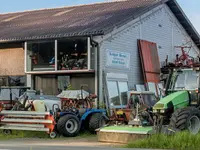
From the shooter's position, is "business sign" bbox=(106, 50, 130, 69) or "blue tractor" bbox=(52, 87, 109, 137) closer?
"blue tractor" bbox=(52, 87, 109, 137)

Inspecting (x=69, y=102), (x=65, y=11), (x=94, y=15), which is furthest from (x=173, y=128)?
(x=65, y=11)

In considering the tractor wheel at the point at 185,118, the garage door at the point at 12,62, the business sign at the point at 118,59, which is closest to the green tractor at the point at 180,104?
the tractor wheel at the point at 185,118

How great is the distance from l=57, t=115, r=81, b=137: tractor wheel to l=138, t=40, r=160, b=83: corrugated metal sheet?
7850 millimetres

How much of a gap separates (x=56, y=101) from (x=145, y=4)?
10.5 meters

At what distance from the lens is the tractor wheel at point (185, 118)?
1447 centimetres

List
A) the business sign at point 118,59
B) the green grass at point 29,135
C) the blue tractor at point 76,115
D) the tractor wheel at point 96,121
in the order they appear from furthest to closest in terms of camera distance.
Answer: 1. the business sign at point 118,59
2. the tractor wheel at point 96,121
3. the green grass at point 29,135
4. the blue tractor at point 76,115

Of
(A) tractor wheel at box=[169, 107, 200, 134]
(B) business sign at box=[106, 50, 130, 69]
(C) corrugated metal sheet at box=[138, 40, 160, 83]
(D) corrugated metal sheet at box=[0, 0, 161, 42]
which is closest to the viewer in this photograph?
(A) tractor wheel at box=[169, 107, 200, 134]

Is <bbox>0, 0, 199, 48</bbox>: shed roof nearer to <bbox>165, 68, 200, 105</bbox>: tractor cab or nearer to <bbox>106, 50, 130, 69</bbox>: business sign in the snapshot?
<bbox>106, 50, 130, 69</bbox>: business sign

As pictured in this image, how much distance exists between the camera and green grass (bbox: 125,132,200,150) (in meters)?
12.8

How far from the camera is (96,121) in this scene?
18484 mm

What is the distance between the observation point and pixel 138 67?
2516 centimetres

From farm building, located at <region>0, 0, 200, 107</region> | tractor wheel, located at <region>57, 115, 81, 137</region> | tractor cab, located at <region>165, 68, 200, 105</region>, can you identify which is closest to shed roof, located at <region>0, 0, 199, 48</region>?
farm building, located at <region>0, 0, 200, 107</region>

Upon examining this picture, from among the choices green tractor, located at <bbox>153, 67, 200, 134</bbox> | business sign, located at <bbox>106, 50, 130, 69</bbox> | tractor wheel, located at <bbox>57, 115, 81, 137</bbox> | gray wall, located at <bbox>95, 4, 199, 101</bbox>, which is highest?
gray wall, located at <bbox>95, 4, 199, 101</bbox>

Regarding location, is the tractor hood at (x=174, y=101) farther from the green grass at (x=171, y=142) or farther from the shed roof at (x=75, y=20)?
the shed roof at (x=75, y=20)
